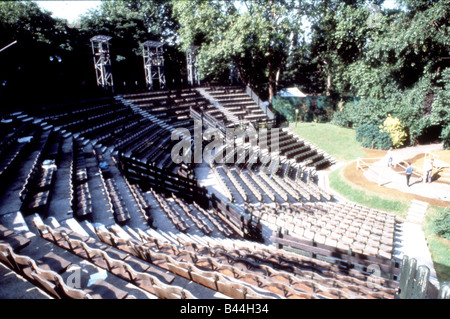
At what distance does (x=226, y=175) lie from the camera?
53.0 feet

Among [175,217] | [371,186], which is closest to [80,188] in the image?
[175,217]

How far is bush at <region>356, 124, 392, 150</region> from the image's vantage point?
70.0 feet

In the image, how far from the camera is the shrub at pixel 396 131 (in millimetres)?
20984

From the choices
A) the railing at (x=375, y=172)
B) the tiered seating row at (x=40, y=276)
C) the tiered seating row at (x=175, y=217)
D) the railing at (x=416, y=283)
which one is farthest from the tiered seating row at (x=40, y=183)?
the railing at (x=375, y=172)

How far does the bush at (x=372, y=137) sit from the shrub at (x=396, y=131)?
348 millimetres

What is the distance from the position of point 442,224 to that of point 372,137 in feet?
42.7

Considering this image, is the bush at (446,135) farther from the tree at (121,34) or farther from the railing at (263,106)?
the tree at (121,34)

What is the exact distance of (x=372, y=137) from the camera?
22281 millimetres

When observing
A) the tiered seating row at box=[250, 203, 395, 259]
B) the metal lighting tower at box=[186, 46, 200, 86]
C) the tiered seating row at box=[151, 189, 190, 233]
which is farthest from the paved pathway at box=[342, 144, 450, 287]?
the metal lighting tower at box=[186, 46, 200, 86]

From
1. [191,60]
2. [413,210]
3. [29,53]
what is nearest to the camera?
[413,210]

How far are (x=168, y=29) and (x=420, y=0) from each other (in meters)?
35.2

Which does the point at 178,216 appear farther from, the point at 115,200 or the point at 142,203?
the point at 115,200
